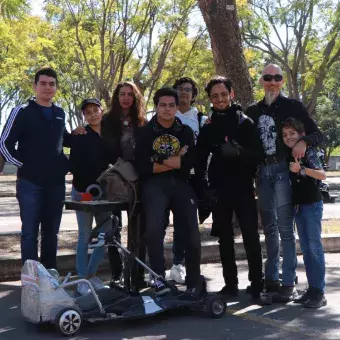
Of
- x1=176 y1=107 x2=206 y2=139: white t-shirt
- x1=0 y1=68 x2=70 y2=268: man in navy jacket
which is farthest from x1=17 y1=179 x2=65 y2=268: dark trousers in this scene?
x1=176 y1=107 x2=206 y2=139: white t-shirt

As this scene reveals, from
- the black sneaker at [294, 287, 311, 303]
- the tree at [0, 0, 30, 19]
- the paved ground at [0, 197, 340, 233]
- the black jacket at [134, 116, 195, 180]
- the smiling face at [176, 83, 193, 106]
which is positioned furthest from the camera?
the paved ground at [0, 197, 340, 233]

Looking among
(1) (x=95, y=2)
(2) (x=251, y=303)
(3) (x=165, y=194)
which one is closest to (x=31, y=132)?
(3) (x=165, y=194)

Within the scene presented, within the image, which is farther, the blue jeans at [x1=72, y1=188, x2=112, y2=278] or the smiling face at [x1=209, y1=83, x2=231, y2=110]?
the blue jeans at [x1=72, y1=188, x2=112, y2=278]

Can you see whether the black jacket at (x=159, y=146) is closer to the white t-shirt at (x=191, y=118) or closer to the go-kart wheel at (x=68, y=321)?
the white t-shirt at (x=191, y=118)

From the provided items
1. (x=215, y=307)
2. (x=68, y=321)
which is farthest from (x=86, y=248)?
(x=215, y=307)

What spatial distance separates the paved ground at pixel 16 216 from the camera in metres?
12.0

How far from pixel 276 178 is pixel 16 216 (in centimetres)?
1033

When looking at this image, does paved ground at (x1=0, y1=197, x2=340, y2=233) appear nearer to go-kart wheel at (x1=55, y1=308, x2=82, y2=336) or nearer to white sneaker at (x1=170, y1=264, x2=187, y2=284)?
white sneaker at (x1=170, y1=264, x2=187, y2=284)

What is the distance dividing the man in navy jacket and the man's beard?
2035 mm

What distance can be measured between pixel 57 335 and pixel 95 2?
16509 mm

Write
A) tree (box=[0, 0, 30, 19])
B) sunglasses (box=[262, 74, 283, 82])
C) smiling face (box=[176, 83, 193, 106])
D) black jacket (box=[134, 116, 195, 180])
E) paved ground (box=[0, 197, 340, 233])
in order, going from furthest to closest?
paved ground (box=[0, 197, 340, 233]), tree (box=[0, 0, 30, 19]), smiling face (box=[176, 83, 193, 106]), sunglasses (box=[262, 74, 283, 82]), black jacket (box=[134, 116, 195, 180])

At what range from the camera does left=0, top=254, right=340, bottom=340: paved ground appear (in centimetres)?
468

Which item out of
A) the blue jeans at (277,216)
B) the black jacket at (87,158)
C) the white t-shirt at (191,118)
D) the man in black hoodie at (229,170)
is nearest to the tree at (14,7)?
the white t-shirt at (191,118)

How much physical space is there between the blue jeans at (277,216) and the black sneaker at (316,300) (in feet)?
0.90
